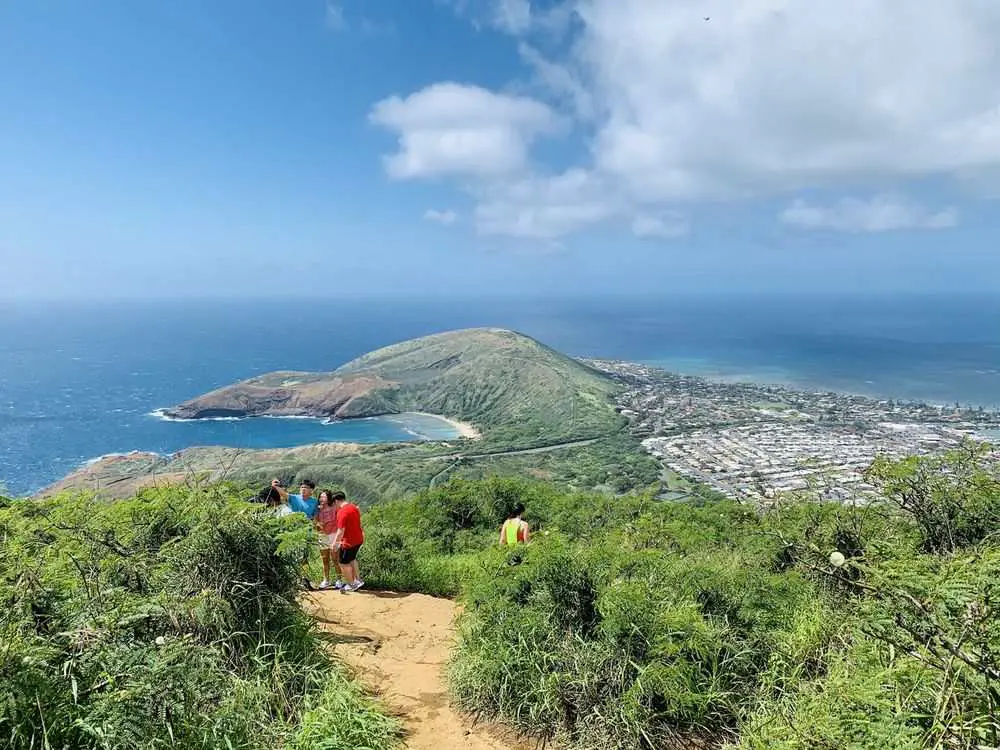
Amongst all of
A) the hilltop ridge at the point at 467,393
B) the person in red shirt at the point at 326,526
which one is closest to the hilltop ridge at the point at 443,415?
the hilltop ridge at the point at 467,393

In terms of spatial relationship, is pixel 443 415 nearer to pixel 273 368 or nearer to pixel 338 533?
pixel 273 368

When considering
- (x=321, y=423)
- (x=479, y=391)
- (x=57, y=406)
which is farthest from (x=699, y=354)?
(x=57, y=406)

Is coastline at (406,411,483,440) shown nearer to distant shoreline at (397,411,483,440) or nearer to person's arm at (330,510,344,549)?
distant shoreline at (397,411,483,440)

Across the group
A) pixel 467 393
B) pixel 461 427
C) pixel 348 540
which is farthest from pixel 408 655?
pixel 467 393

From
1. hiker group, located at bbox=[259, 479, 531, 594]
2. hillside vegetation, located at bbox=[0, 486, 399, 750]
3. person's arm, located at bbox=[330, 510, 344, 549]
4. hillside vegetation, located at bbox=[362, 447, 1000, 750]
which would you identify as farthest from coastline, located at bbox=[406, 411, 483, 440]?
hillside vegetation, located at bbox=[0, 486, 399, 750]

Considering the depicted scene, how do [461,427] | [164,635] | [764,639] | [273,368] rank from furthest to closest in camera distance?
[273,368] → [461,427] → [764,639] → [164,635]
